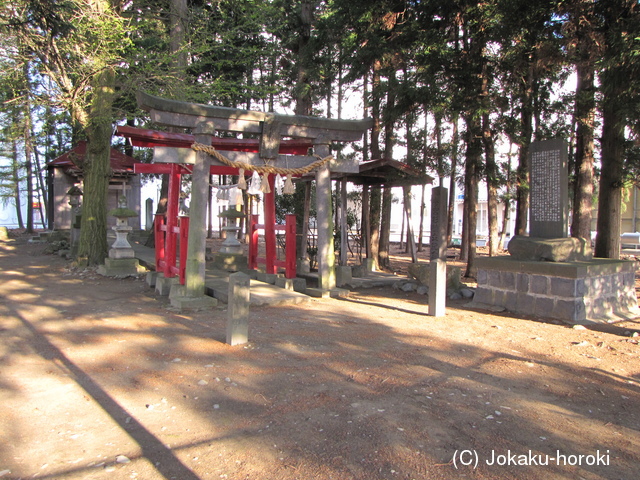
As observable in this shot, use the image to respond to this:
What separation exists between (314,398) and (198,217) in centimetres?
429

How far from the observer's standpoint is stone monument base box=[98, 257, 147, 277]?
10.5 m

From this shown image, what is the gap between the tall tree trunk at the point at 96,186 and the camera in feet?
35.6

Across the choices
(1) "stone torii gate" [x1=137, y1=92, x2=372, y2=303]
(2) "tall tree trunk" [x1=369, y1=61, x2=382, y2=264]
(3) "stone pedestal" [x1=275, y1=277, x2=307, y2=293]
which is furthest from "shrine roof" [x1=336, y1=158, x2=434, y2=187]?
(3) "stone pedestal" [x1=275, y1=277, x2=307, y2=293]

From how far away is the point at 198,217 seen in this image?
7285mm

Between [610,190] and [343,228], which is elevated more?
[610,190]

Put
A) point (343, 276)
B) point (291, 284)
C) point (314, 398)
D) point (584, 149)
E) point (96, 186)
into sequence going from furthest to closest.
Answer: point (96, 186), point (584, 149), point (343, 276), point (291, 284), point (314, 398)

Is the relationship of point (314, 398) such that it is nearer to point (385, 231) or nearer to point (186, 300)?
point (186, 300)

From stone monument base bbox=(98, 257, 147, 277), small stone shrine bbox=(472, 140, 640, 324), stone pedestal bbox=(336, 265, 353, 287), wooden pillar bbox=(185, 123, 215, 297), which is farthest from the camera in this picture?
stone monument base bbox=(98, 257, 147, 277)

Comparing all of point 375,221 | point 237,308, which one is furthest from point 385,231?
point 237,308

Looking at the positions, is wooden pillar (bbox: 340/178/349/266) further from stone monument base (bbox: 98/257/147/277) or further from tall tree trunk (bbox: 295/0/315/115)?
stone monument base (bbox: 98/257/147/277)

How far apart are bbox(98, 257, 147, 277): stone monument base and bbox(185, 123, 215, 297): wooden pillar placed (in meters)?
4.02

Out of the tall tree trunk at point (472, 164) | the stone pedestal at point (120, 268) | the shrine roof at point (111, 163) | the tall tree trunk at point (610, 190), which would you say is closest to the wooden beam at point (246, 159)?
the tall tree trunk at point (472, 164)

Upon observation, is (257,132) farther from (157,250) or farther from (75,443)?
(75,443)

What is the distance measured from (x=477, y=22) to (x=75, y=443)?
33.9 ft
